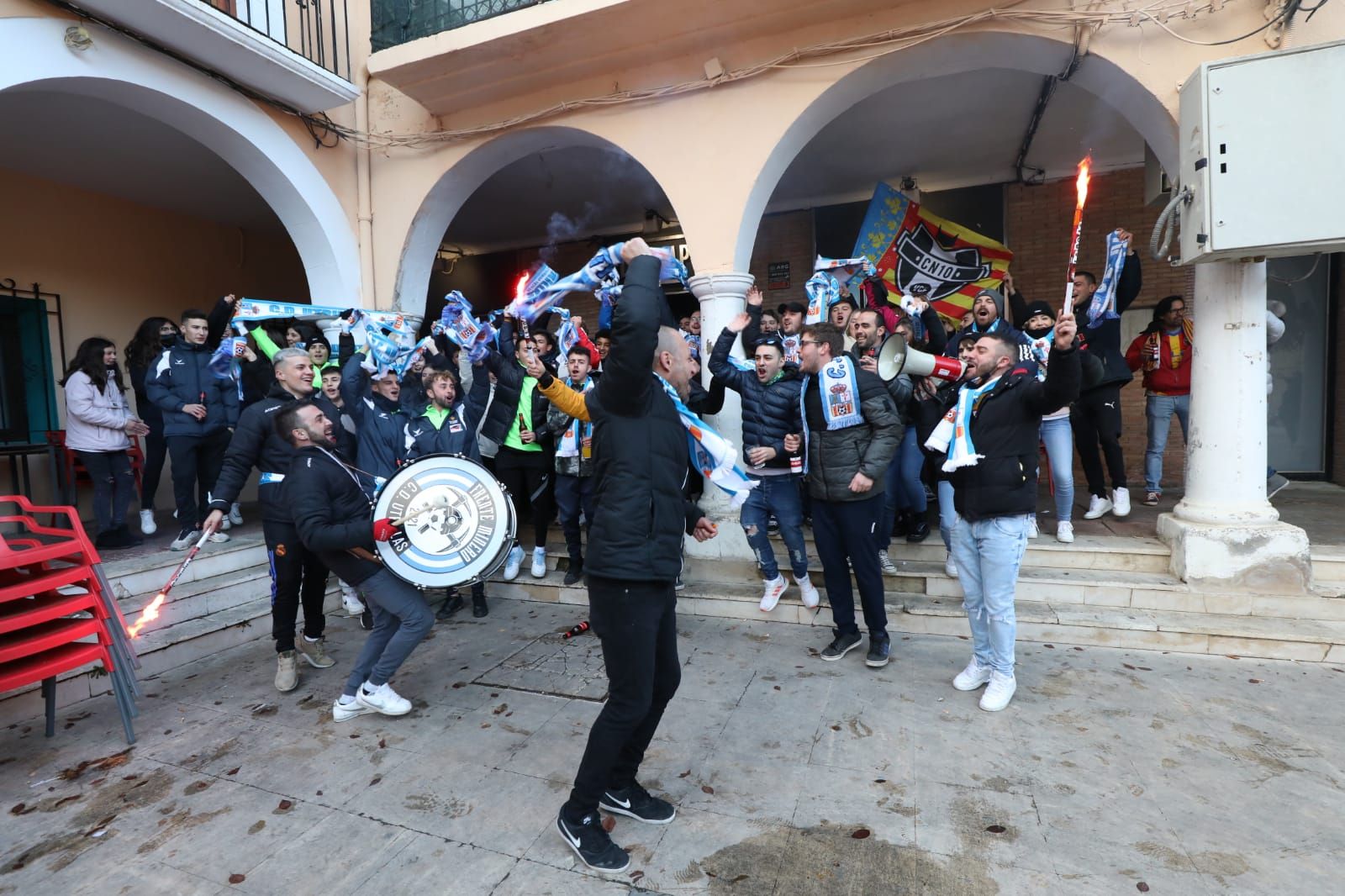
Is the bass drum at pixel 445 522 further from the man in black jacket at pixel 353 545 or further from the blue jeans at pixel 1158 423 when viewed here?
the blue jeans at pixel 1158 423

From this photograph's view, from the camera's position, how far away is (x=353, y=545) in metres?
3.64

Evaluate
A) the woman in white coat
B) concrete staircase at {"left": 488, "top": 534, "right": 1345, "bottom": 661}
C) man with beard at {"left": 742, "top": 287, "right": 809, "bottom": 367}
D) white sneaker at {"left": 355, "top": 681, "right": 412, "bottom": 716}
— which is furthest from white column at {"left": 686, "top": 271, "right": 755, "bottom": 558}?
the woman in white coat

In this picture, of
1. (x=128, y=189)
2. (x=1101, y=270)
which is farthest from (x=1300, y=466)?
(x=128, y=189)

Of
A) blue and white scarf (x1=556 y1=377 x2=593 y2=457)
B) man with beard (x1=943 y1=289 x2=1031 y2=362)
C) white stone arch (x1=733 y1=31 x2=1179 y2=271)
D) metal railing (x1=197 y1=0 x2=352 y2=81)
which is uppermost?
metal railing (x1=197 y1=0 x2=352 y2=81)

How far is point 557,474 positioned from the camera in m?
6.08

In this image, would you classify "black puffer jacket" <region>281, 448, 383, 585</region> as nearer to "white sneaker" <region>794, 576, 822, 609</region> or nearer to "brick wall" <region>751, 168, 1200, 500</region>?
Answer: "white sneaker" <region>794, 576, 822, 609</region>

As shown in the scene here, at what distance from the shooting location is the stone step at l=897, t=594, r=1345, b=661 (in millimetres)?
4406

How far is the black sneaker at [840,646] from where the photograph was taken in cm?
458

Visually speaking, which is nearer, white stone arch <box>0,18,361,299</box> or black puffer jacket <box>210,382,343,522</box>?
black puffer jacket <box>210,382,343,522</box>

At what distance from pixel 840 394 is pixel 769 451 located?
0.74 m

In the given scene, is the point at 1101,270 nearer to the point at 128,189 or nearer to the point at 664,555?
the point at 664,555

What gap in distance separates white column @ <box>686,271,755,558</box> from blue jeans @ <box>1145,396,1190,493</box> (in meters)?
4.14

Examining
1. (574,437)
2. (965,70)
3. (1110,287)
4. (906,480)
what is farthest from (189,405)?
(1110,287)

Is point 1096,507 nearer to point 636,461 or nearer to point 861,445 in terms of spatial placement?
point 861,445
